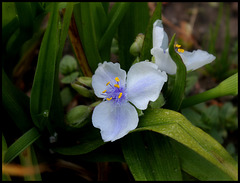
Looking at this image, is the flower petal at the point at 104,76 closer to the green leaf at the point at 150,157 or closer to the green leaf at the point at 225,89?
Answer: the green leaf at the point at 150,157

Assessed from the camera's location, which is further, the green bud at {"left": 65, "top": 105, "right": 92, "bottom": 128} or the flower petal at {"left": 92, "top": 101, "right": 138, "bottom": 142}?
the green bud at {"left": 65, "top": 105, "right": 92, "bottom": 128}

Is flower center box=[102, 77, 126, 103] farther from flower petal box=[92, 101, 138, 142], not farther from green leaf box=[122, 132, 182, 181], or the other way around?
green leaf box=[122, 132, 182, 181]

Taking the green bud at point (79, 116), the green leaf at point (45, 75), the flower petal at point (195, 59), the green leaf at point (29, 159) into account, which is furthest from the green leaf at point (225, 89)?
the green leaf at point (29, 159)

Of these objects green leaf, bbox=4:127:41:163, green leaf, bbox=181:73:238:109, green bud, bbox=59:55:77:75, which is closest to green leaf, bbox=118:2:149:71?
green bud, bbox=59:55:77:75

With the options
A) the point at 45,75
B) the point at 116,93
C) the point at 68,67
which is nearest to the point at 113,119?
the point at 116,93

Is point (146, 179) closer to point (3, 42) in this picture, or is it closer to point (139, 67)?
point (139, 67)

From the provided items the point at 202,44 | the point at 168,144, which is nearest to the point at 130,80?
the point at 168,144
